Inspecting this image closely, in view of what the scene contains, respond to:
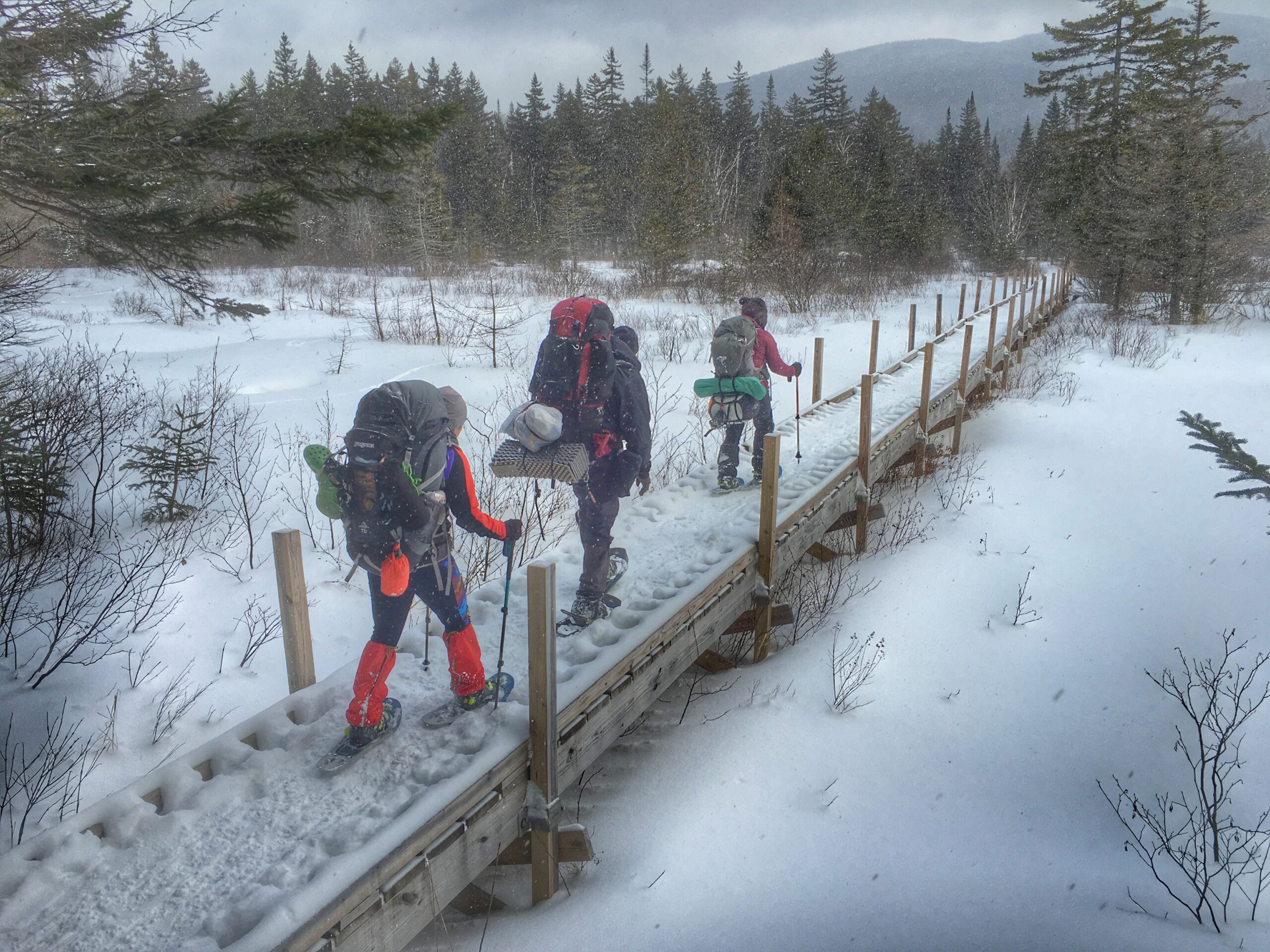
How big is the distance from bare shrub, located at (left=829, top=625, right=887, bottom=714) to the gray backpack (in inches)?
99.9

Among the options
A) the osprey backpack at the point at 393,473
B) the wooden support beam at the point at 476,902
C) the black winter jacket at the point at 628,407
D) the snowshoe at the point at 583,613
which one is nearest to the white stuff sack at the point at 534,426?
the black winter jacket at the point at 628,407

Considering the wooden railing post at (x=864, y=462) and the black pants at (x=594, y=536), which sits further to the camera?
the wooden railing post at (x=864, y=462)

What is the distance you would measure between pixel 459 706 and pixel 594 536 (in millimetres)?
1312

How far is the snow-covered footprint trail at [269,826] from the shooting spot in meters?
2.42

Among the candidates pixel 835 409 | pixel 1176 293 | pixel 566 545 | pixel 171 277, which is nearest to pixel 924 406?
pixel 835 409

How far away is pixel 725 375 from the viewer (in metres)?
6.36

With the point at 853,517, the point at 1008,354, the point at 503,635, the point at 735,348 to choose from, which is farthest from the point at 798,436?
the point at 1008,354

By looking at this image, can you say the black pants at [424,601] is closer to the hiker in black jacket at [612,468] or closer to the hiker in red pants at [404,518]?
the hiker in red pants at [404,518]

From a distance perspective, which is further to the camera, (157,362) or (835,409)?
(157,362)

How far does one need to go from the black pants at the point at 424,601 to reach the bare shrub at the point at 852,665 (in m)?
3.42

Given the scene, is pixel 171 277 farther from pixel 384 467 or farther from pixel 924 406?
pixel 924 406

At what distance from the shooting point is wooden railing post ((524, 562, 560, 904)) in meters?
2.96

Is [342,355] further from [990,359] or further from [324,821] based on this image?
[990,359]

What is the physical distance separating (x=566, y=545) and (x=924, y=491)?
601 centimetres
